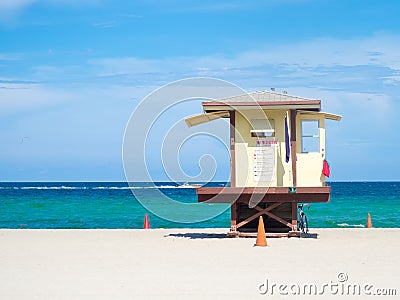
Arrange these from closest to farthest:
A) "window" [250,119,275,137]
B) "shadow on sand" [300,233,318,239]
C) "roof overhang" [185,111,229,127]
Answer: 1. "window" [250,119,275,137]
2. "roof overhang" [185,111,229,127]
3. "shadow on sand" [300,233,318,239]

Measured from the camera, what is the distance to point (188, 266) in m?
13.3

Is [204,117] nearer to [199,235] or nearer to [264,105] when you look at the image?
[264,105]

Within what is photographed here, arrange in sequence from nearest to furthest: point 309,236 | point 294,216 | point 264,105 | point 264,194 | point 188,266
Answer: point 188,266
point 264,105
point 264,194
point 294,216
point 309,236

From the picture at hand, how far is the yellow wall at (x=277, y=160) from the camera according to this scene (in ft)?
63.8

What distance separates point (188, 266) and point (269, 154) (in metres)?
6.75

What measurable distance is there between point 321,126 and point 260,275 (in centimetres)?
850

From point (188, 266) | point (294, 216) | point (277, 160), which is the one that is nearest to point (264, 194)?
point (277, 160)

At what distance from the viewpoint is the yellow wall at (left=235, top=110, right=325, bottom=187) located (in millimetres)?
19438

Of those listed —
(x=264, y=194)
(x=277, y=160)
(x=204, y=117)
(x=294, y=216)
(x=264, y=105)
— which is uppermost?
(x=264, y=105)

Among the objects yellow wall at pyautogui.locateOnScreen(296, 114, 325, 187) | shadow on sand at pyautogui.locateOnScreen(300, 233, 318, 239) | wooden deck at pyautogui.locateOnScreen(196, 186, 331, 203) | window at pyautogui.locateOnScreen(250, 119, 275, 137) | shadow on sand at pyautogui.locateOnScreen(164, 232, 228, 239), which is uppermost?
window at pyautogui.locateOnScreen(250, 119, 275, 137)

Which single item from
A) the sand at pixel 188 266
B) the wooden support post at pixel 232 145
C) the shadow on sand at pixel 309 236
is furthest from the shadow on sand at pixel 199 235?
the shadow on sand at pixel 309 236

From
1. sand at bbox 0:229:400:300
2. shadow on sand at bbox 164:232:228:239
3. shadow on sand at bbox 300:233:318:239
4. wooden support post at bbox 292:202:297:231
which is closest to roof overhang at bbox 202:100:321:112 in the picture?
wooden support post at bbox 292:202:297:231

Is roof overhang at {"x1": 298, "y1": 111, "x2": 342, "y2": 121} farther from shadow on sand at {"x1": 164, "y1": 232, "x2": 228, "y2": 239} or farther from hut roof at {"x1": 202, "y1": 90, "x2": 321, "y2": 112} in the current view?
shadow on sand at {"x1": 164, "y1": 232, "x2": 228, "y2": 239}

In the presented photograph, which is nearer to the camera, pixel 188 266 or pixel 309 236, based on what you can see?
pixel 188 266
